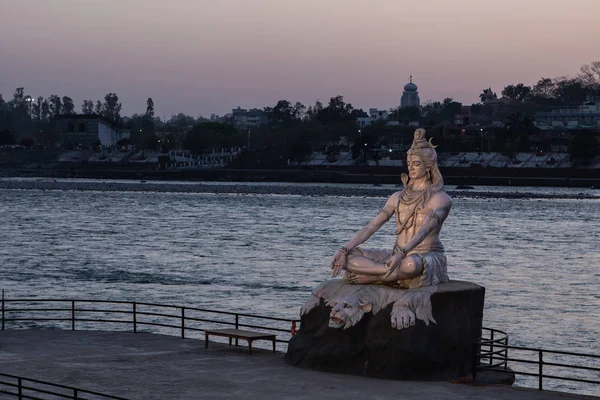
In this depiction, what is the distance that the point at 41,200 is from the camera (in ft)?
616

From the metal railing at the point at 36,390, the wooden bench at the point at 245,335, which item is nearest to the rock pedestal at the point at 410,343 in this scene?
the wooden bench at the point at 245,335

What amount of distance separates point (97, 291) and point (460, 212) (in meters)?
104

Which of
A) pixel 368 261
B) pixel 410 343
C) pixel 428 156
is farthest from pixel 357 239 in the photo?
pixel 410 343

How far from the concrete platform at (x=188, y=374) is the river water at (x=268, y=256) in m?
16.7

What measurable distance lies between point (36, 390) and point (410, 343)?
21.3 feet

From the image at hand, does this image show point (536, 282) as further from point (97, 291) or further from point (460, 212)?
point (460, 212)

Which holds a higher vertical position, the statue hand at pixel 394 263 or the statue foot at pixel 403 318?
the statue hand at pixel 394 263

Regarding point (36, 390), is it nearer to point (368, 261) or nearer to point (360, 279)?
point (360, 279)

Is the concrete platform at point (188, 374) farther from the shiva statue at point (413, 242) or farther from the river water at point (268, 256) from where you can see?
the river water at point (268, 256)

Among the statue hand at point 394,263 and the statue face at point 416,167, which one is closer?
the statue hand at point 394,263

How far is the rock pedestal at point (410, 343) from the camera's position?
20781mm

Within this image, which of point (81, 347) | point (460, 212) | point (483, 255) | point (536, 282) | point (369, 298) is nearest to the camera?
point (369, 298)

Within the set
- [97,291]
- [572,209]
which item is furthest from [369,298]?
[572,209]

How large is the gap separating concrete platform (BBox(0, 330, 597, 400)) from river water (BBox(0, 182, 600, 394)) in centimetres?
1665
